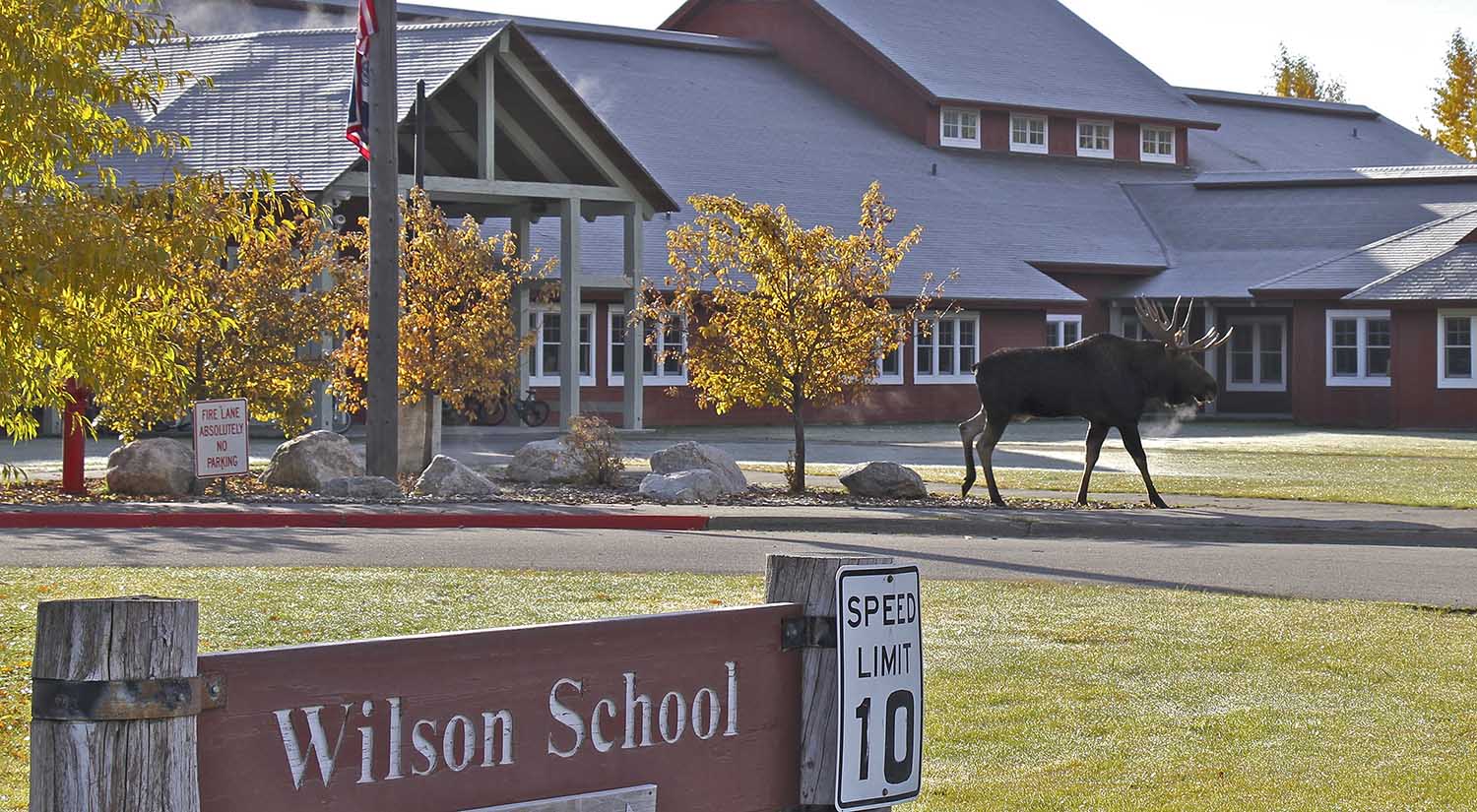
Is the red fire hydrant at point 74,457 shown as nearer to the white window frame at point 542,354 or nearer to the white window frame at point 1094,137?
the white window frame at point 542,354

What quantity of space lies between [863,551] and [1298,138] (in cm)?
5341

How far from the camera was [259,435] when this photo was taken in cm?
3325

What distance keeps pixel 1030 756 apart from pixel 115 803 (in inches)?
198

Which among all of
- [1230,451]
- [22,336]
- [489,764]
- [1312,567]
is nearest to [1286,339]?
[1230,451]

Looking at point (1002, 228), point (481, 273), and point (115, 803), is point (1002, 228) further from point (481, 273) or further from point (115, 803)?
point (115, 803)

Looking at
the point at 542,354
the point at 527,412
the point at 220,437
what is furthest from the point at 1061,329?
the point at 220,437

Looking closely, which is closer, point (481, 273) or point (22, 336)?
point (22, 336)

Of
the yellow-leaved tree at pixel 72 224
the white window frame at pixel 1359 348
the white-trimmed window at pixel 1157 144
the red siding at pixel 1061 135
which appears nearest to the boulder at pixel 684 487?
the yellow-leaved tree at pixel 72 224

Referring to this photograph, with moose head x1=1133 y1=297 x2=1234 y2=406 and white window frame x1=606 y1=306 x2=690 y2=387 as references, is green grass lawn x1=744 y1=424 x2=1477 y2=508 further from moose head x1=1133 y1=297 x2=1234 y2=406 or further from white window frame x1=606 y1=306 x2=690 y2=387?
white window frame x1=606 y1=306 x2=690 y2=387

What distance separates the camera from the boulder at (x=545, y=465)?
23.0 meters

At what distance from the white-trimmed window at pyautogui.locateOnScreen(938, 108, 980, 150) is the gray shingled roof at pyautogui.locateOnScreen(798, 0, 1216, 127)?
2.10 ft

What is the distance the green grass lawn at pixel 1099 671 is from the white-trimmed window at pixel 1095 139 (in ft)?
142

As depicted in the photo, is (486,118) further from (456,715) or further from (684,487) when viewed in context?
(456,715)

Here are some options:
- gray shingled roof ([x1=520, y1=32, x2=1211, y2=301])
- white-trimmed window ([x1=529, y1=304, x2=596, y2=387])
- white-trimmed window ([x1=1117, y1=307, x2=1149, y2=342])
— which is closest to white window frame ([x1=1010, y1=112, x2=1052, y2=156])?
gray shingled roof ([x1=520, y1=32, x2=1211, y2=301])
